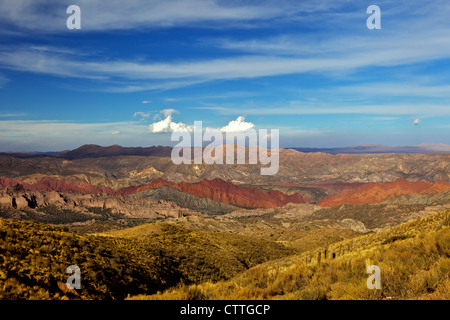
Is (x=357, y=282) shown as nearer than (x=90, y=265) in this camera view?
Yes

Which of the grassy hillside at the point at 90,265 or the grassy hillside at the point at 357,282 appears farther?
the grassy hillside at the point at 90,265

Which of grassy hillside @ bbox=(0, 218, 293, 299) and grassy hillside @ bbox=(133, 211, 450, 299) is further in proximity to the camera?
grassy hillside @ bbox=(0, 218, 293, 299)

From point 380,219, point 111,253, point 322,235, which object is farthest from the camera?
point 380,219

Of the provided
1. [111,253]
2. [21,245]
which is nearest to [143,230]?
[111,253]

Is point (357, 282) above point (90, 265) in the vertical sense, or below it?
above

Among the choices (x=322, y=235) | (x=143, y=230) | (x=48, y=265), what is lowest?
(x=322, y=235)

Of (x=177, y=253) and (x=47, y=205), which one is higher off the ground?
(x=177, y=253)
